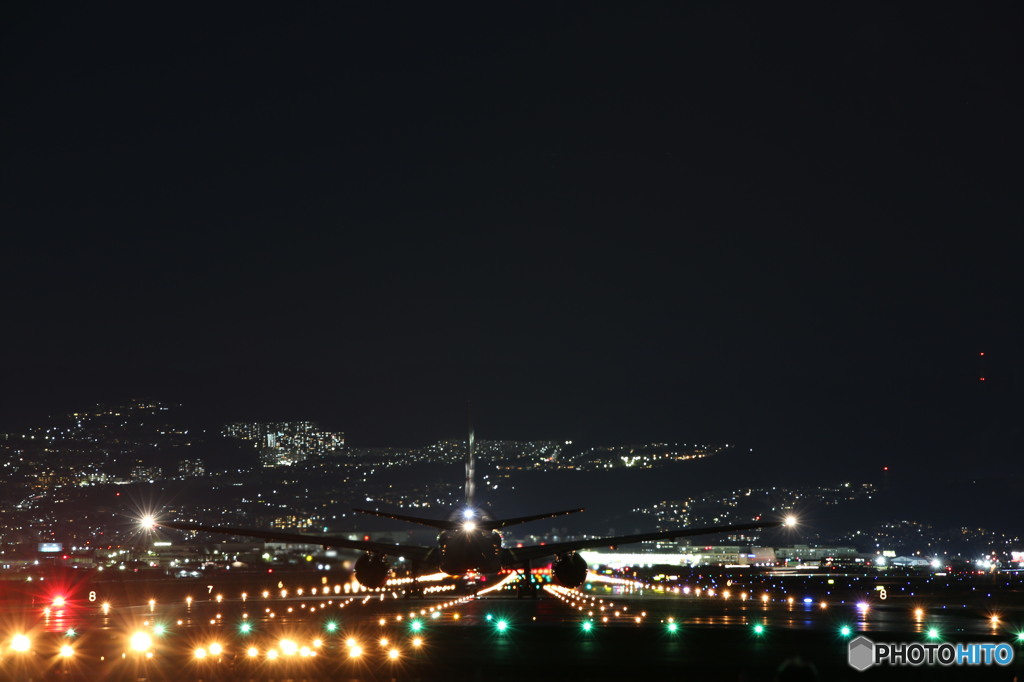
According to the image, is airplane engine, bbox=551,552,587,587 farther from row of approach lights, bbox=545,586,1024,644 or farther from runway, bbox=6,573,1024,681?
runway, bbox=6,573,1024,681

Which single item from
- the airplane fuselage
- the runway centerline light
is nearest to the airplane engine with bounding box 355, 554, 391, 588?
the airplane fuselage

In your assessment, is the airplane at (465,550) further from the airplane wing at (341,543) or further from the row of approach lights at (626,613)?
the row of approach lights at (626,613)

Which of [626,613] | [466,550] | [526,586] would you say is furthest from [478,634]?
[526,586]

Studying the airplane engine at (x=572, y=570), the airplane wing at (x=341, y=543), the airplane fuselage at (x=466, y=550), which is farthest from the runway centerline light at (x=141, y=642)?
the airplane engine at (x=572, y=570)

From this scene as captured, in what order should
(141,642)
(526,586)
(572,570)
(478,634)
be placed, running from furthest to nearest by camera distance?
1. (526,586)
2. (572,570)
3. (478,634)
4. (141,642)

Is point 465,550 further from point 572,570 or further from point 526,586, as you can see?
point 526,586

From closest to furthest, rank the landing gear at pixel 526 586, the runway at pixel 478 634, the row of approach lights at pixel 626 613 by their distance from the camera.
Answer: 1. the runway at pixel 478 634
2. the row of approach lights at pixel 626 613
3. the landing gear at pixel 526 586

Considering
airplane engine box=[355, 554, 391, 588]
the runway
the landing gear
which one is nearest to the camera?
the runway
